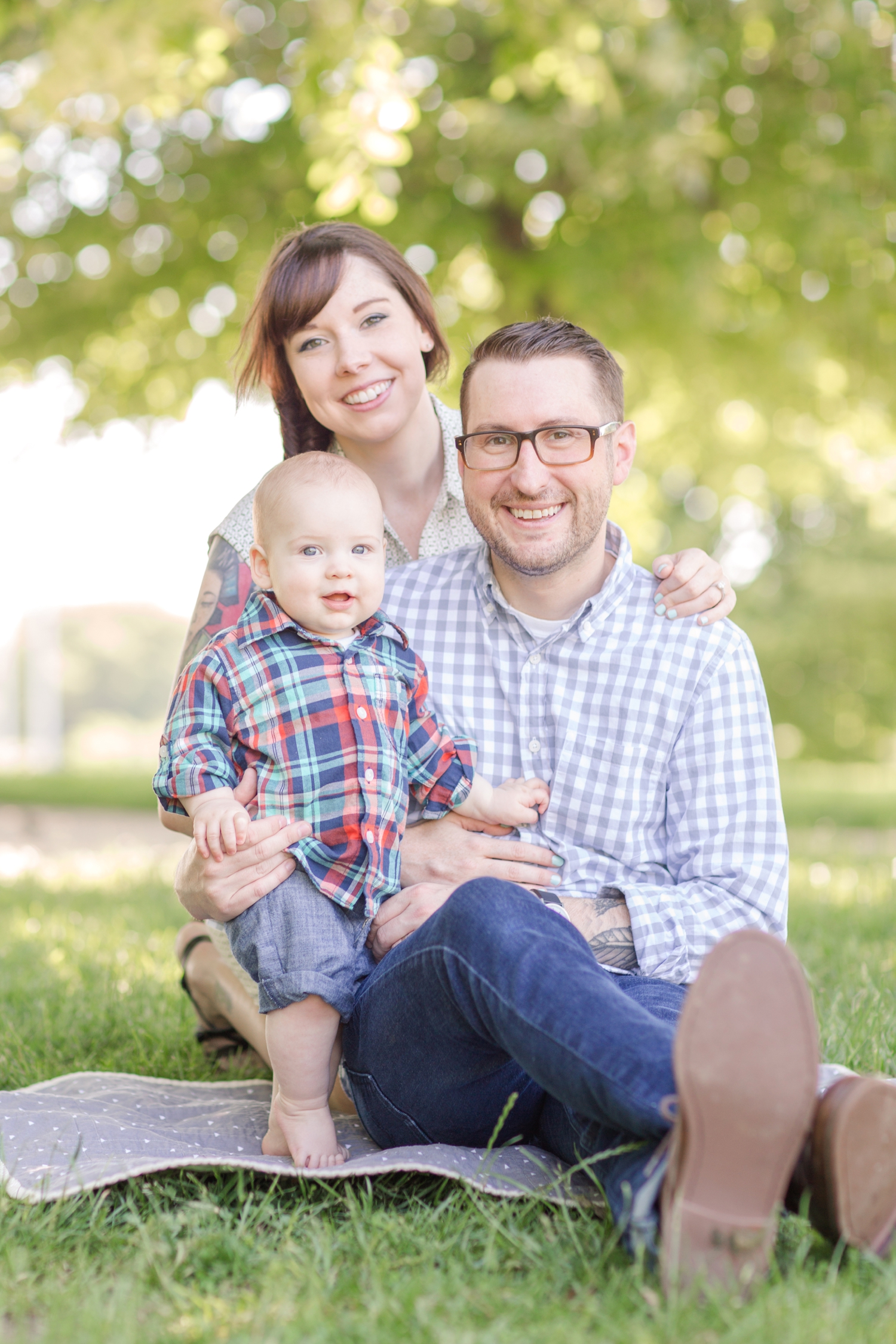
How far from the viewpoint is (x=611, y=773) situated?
2764 mm

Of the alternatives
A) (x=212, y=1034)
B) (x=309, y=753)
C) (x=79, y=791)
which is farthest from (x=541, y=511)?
(x=79, y=791)

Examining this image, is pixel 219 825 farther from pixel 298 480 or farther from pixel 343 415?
pixel 343 415

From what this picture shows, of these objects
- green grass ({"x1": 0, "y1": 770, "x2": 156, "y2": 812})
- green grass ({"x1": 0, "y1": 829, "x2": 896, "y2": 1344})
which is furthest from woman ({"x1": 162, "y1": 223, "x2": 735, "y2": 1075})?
green grass ({"x1": 0, "y1": 770, "x2": 156, "y2": 812})

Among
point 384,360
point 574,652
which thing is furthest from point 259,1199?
point 384,360

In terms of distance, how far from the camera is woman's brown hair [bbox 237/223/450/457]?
3.33 m

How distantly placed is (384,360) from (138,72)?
370cm

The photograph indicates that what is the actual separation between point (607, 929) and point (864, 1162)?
885 millimetres

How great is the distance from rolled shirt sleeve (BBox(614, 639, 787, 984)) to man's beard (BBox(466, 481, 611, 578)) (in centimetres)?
42

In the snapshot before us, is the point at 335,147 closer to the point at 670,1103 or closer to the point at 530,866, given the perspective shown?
the point at 530,866

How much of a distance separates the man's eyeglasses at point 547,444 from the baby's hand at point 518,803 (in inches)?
28.5

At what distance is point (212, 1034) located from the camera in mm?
3422

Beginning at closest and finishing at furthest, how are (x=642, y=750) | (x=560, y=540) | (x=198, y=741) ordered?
(x=198, y=741) < (x=642, y=750) < (x=560, y=540)

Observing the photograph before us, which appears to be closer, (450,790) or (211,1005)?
(450,790)

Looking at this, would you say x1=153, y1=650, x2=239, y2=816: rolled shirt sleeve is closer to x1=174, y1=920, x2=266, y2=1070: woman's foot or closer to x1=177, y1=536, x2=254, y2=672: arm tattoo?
x1=177, y1=536, x2=254, y2=672: arm tattoo
